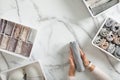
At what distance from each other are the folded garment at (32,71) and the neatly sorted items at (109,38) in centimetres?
21

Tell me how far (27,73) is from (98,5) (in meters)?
0.33

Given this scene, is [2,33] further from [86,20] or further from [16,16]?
[86,20]

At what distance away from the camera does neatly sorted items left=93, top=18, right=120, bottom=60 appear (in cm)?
109

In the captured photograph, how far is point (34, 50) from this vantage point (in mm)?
1117

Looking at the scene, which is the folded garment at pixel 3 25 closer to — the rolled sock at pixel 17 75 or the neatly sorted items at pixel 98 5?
the rolled sock at pixel 17 75

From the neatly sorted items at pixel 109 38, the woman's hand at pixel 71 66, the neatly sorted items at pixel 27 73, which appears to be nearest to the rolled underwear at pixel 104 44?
the neatly sorted items at pixel 109 38

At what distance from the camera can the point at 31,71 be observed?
43.0 inches

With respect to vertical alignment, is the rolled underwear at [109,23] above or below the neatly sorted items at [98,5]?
below

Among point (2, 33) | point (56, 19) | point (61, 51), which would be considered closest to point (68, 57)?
point (61, 51)

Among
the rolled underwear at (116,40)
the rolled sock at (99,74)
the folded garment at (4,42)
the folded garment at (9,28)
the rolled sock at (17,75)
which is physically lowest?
the rolled sock at (99,74)

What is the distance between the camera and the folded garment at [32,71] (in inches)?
42.8

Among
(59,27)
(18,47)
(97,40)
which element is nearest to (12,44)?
(18,47)

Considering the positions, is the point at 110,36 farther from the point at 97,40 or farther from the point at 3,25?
the point at 3,25

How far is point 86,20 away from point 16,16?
0.77ft
